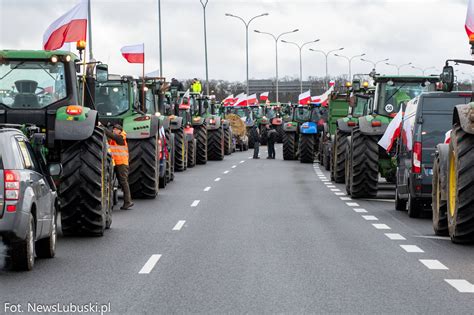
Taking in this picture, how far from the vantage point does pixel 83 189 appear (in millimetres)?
15719

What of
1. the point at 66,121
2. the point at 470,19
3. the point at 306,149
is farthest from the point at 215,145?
the point at 470,19

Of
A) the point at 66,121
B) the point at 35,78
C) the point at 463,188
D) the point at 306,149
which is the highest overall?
the point at 35,78

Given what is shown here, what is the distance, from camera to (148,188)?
77.9 feet

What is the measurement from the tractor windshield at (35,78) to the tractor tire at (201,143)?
26.6 meters

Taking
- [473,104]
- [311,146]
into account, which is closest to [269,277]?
[473,104]

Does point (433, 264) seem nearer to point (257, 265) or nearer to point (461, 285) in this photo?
point (461, 285)

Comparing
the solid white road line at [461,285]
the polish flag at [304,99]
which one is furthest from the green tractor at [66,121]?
the polish flag at [304,99]

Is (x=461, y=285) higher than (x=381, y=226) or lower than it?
higher

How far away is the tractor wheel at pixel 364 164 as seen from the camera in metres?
23.8

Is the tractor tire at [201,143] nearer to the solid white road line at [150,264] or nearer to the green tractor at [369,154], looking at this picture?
the green tractor at [369,154]

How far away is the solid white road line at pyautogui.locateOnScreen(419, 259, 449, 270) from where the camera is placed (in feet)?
39.9

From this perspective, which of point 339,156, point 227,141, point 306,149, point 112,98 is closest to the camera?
point 112,98

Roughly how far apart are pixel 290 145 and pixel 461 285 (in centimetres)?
3815

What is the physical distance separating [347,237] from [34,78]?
4.92 metres
